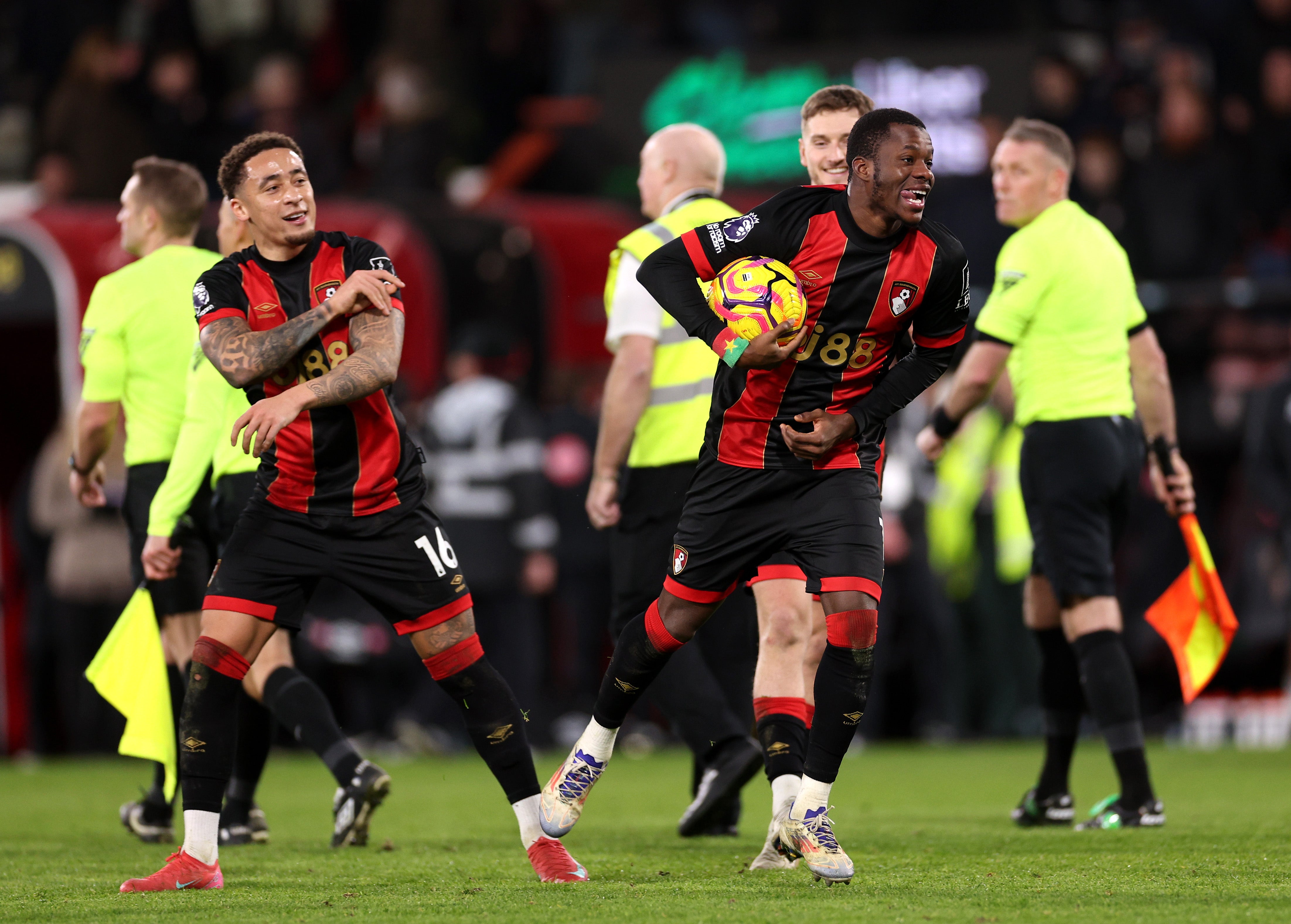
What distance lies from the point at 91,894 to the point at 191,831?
0.34 m

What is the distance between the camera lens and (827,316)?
5074 millimetres

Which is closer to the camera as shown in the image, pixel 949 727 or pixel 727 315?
pixel 727 315

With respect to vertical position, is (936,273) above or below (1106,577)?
above

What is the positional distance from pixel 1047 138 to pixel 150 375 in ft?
11.5

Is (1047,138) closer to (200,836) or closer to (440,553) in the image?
(440,553)

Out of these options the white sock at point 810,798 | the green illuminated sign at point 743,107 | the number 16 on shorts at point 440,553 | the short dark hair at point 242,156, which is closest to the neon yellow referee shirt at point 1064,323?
the white sock at point 810,798

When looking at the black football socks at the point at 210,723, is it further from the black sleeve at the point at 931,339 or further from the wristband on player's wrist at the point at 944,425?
the wristband on player's wrist at the point at 944,425

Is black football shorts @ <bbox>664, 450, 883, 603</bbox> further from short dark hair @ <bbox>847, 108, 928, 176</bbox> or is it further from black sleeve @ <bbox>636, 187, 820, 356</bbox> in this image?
short dark hair @ <bbox>847, 108, 928, 176</bbox>

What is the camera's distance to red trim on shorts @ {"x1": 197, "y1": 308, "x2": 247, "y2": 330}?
16.8 ft

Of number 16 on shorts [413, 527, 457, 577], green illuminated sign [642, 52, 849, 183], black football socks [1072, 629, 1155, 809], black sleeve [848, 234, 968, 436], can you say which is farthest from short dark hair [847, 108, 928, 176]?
green illuminated sign [642, 52, 849, 183]

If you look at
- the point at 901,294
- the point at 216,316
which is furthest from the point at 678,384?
the point at 216,316

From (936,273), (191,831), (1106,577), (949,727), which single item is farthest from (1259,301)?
(191,831)

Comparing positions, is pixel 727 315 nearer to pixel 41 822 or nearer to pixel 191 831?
pixel 191 831

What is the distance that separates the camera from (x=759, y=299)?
16.3ft
